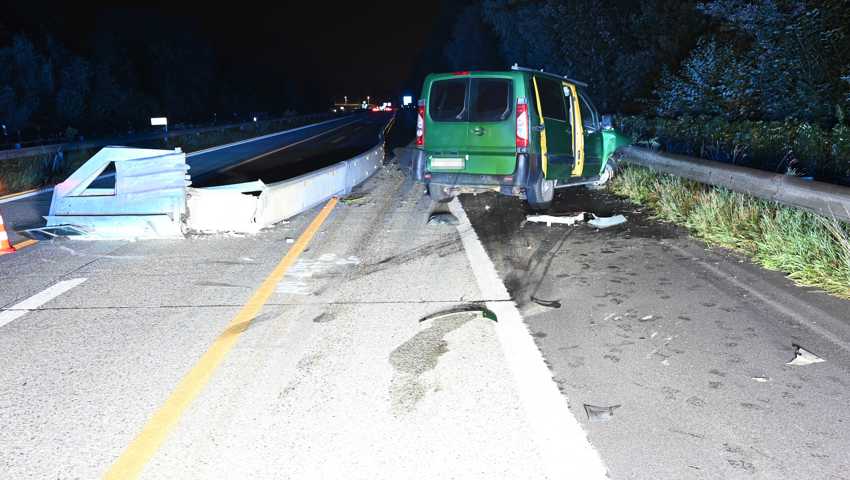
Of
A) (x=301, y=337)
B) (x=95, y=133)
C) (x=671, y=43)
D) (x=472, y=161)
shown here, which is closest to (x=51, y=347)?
(x=301, y=337)

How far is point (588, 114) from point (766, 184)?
3.95 meters

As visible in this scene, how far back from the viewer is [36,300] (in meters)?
6.20

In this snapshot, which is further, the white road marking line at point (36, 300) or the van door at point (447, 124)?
the van door at point (447, 124)

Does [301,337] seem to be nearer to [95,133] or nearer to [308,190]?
[308,190]

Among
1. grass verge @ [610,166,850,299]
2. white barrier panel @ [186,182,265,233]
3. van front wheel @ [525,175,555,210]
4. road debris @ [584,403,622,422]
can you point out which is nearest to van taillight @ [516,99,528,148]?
van front wheel @ [525,175,555,210]

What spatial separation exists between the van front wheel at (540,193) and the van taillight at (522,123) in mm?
598

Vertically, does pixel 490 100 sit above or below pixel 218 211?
above

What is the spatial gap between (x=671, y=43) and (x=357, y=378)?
21.3 metres

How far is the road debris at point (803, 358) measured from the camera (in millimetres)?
4531

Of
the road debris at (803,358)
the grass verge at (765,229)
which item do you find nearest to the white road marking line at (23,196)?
the grass verge at (765,229)

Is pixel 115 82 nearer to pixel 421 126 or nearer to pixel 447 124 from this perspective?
pixel 421 126

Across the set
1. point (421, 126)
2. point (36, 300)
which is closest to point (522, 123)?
point (421, 126)

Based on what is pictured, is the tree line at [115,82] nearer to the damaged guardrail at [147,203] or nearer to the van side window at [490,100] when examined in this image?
the damaged guardrail at [147,203]

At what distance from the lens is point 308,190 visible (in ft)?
37.6
